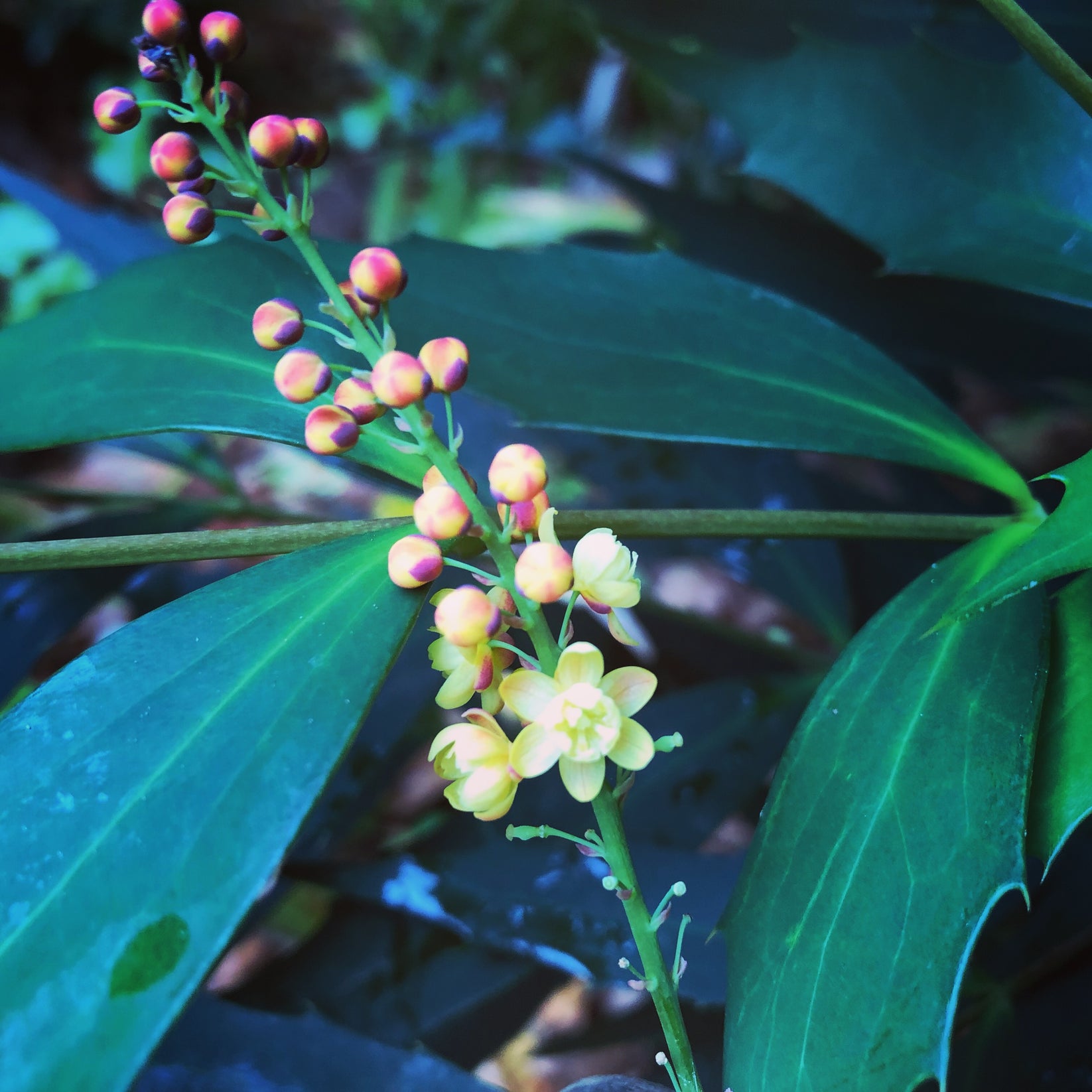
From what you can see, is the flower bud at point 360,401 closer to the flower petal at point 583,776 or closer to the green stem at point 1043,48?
the flower petal at point 583,776

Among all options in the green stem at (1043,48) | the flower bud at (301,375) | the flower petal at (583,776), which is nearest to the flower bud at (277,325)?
the flower bud at (301,375)

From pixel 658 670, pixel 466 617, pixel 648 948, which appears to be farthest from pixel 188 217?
pixel 658 670

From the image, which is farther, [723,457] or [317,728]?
[723,457]

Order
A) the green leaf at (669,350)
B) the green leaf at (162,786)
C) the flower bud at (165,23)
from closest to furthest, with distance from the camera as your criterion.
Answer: the green leaf at (162,786) → the flower bud at (165,23) → the green leaf at (669,350)

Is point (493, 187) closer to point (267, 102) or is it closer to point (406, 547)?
point (267, 102)

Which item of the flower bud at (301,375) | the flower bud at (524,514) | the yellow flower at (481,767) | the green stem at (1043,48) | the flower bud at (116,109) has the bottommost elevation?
the yellow flower at (481,767)

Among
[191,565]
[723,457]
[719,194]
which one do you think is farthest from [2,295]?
[723,457]

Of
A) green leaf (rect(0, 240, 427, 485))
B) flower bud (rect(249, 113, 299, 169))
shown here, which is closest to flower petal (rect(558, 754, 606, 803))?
green leaf (rect(0, 240, 427, 485))

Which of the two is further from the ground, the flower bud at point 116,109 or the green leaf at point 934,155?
the green leaf at point 934,155
